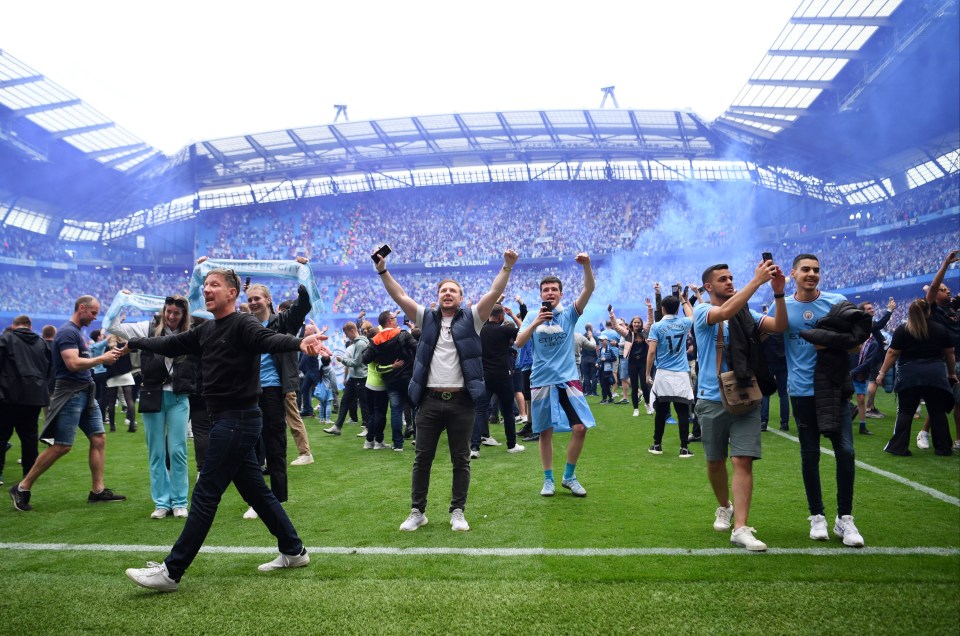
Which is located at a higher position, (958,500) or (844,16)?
(844,16)

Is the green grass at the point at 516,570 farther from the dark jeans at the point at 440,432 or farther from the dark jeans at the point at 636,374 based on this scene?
the dark jeans at the point at 636,374

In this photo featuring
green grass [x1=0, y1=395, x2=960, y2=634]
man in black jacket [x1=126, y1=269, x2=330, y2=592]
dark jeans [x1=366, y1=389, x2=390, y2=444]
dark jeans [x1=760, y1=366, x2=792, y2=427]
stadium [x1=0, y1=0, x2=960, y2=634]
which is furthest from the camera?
dark jeans [x1=760, y1=366, x2=792, y2=427]

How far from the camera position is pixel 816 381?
183 inches

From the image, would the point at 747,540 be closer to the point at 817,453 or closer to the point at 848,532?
the point at 848,532

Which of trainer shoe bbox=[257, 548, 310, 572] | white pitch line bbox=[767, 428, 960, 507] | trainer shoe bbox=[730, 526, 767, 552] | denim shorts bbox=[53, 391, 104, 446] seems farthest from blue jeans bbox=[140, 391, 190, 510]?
white pitch line bbox=[767, 428, 960, 507]

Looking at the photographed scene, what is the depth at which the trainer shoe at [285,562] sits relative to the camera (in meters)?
4.25

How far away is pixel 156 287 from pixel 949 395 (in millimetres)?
51540

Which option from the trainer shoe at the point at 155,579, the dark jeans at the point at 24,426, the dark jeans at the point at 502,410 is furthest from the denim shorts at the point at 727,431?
the dark jeans at the point at 24,426

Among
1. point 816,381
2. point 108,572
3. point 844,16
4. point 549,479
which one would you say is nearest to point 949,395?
point 816,381

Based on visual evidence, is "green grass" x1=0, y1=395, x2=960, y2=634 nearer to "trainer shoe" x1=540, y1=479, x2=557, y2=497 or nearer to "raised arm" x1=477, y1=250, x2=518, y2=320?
"trainer shoe" x1=540, y1=479, x2=557, y2=497

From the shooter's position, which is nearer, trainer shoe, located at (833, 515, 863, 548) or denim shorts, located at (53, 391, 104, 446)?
trainer shoe, located at (833, 515, 863, 548)

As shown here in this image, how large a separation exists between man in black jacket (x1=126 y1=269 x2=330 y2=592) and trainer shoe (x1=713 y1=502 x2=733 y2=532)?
9.93 ft

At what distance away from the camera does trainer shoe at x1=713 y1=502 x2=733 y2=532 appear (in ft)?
16.2

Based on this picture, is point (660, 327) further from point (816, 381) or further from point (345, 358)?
point (345, 358)
